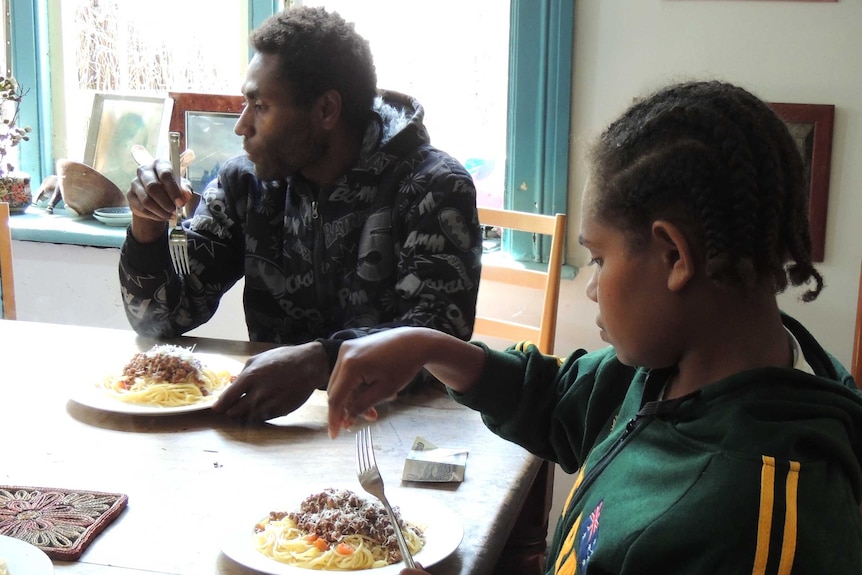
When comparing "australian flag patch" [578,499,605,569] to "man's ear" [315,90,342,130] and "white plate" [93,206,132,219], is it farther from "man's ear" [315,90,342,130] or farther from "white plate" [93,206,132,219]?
"white plate" [93,206,132,219]

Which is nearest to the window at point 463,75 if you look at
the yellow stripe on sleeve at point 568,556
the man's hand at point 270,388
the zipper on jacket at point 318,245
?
the zipper on jacket at point 318,245

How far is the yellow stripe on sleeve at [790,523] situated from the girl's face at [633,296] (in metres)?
0.19

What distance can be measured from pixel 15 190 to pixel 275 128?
5.54 feet

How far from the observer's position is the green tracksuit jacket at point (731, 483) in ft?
2.51

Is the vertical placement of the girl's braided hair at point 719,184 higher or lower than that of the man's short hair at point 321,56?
lower

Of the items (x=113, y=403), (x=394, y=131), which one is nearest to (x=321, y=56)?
(x=394, y=131)

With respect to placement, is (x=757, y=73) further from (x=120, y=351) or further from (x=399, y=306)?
(x=120, y=351)

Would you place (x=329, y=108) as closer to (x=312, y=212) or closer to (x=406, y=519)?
(x=312, y=212)

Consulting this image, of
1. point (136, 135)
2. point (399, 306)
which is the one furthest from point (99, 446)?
point (136, 135)

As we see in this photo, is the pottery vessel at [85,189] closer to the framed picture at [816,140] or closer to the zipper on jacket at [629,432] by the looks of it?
the framed picture at [816,140]

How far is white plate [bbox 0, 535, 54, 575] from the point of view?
36.8 inches

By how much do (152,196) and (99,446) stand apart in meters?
0.60

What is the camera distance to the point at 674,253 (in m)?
0.88

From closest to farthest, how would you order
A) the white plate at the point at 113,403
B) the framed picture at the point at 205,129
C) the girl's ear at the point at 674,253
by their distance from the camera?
1. the girl's ear at the point at 674,253
2. the white plate at the point at 113,403
3. the framed picture at the point at 205,129
